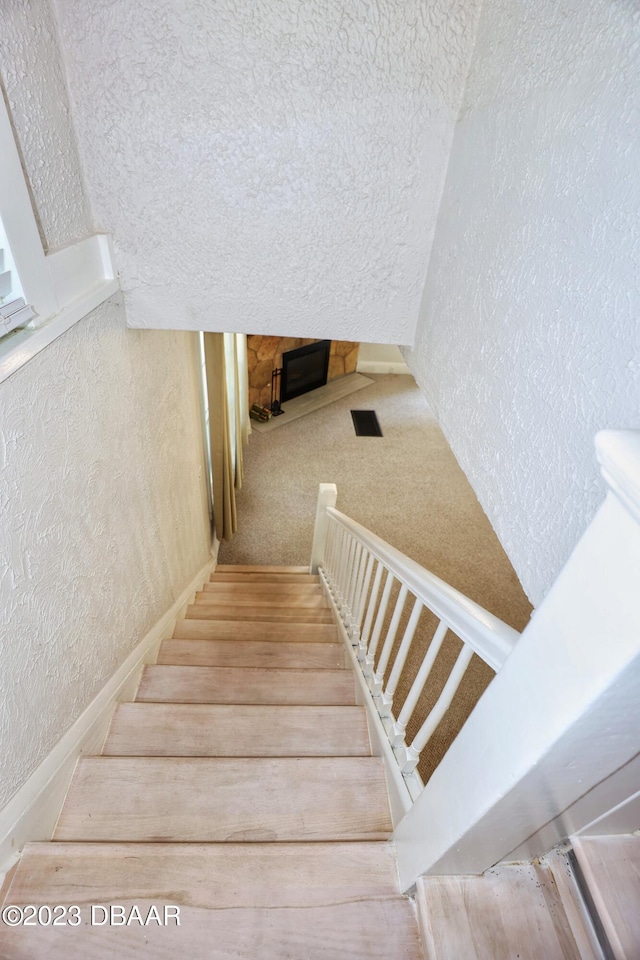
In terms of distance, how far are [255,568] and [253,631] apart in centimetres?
139

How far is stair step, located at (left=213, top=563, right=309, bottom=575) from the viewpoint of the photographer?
12.3 feet

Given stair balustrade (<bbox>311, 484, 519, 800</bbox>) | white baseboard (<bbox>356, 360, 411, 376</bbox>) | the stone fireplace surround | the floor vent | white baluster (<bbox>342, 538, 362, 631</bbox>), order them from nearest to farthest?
1. stair balustrade (<bbox>311, 484, 519, 800</bbox>)
2. white baluster (<bbox>342, 538, 362, 631</bbox>)
3. the stone fireplace surround
4. the floor vent
5. white baseboard (<bbox>356, 360, 411, 376</bbox>)

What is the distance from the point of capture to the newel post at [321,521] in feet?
10.2

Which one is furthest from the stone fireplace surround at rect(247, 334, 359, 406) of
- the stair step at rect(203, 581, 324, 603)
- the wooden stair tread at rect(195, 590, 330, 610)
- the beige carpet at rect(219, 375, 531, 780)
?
the wooden stair tread at rect(195, 590, 330, 610)

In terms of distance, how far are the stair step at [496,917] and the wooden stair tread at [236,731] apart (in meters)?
0.57

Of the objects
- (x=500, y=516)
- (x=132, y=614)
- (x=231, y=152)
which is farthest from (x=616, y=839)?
(x=231, y=152)

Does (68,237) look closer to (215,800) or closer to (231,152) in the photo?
(231,152)

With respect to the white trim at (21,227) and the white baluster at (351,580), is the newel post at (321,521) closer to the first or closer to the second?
the white baluster at (351,580)

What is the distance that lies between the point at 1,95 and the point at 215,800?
161cm

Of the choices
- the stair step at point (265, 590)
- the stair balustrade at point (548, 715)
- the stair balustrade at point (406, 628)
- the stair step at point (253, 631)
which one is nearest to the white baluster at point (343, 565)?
the stair balustrade at point (406, 628)

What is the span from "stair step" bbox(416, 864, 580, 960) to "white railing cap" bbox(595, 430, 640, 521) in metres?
0.80

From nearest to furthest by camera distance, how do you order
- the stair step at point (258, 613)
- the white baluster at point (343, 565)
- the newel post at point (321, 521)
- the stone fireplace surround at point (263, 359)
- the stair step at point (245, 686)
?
the stair step at point (245, 686) < the white baluster at point (343, 565) < the stair step at point (258, 613) < the newel post at point (321, 521) < the stone fireplace surround at point (263, 359)

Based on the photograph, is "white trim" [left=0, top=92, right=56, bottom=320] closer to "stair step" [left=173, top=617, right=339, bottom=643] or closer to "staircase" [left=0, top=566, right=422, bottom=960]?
"staircase" [left=0, top=566, right=422, bottom=960]

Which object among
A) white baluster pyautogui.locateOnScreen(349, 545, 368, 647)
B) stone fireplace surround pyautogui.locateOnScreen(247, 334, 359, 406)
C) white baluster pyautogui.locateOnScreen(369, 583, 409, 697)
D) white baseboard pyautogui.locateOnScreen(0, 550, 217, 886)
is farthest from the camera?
stone fireplace surround pyautogui.locateOnScreen(247, 334, 359, 406)
